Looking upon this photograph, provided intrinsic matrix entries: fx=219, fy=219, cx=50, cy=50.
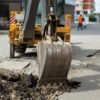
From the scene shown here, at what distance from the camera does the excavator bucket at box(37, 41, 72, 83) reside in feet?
14.8

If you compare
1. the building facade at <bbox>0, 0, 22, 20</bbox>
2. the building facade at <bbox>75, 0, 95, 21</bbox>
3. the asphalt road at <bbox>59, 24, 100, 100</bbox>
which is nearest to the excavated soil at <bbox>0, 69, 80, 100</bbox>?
the asphalt road at <bbox>59, 24, 100, 100</bbox>

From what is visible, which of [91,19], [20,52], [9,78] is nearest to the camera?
[9,78]

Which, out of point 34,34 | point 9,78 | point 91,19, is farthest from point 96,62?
point 91,19

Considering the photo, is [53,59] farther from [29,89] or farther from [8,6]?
[8,6]

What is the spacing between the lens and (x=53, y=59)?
4.55m

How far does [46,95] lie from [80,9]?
8448 centimetres

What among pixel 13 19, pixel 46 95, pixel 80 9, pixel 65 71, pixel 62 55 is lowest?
pixel 46 95

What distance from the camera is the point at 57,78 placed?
4914mm

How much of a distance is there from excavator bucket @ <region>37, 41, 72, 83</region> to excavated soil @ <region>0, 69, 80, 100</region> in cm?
23

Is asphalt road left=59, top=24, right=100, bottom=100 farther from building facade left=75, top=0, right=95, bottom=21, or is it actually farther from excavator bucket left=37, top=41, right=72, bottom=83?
building facade left=75, top=0, right=95, bottom=21

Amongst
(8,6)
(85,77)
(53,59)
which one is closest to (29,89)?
(53,59)

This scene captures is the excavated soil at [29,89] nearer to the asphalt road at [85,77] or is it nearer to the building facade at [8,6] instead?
the asphalt road at [85,77]

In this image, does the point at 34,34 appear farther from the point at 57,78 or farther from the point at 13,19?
the point at 57,78

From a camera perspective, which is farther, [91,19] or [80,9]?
[80,9]
